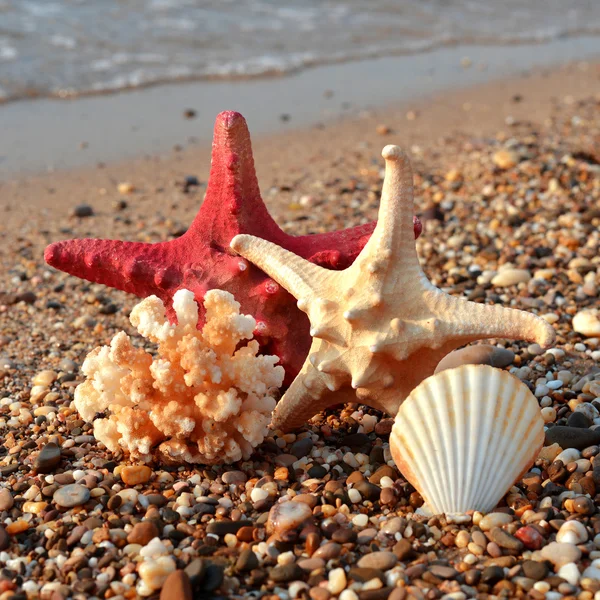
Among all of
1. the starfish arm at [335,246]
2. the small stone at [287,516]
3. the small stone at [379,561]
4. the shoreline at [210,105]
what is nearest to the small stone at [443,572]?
Result: the small stone at [379,561]

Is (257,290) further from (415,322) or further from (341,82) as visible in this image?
(341,82)

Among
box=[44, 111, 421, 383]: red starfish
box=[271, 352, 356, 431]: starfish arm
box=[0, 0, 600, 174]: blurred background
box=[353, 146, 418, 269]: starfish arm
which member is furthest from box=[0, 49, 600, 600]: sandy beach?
box=[0, 0, 600, 174]: blurred background

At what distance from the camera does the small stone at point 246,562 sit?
268cm

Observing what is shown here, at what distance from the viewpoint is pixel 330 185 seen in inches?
287

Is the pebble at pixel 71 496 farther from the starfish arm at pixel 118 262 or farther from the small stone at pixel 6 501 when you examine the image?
the starfish arm at pixel 118 262

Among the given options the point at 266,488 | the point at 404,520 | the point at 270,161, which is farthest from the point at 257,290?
the point at 270,161

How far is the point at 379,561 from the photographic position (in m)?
2.70

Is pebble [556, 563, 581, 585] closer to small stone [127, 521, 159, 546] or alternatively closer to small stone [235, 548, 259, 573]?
small stone [235, 548, 259, 573]

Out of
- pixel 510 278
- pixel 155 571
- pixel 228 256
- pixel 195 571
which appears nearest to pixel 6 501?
pixel 155 571

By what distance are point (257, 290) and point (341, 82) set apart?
26.2ft

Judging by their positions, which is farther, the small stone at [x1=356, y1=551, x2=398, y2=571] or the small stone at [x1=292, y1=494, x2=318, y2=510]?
the small stone at [x1=292, y1=494, x2=318, y2=510]

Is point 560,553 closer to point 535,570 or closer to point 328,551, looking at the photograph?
point 535,570

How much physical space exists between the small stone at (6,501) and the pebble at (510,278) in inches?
129

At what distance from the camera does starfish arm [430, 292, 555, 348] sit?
3.03 metres
